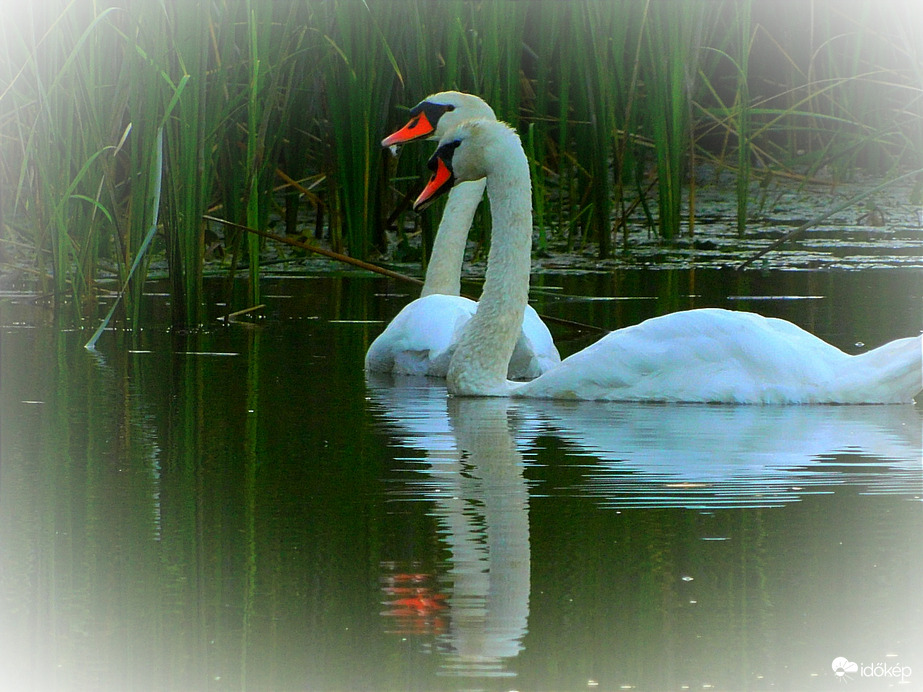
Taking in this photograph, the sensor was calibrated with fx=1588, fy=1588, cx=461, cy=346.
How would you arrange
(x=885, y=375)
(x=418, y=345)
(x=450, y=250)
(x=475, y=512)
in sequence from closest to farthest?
(x=475, y=512), (x=885, y=375), (x=418, y=345), (x=450, y=250)

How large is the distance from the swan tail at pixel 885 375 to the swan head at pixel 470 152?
5.43 ft

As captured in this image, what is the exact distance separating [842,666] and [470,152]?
396 cm

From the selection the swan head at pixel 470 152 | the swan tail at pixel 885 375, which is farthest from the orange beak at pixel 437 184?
the swan tail at pixel 885 375

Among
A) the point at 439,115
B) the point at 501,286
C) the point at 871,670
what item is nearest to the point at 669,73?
the point at 439,115

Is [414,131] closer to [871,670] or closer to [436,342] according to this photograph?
[436,342]

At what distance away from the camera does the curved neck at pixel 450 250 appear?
7.63 metres

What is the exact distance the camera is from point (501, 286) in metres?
6.27

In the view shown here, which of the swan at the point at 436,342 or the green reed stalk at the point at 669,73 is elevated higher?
the green reed stalk at the point at 669,73

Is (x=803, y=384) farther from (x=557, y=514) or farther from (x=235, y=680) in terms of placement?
(x=235, y=680)

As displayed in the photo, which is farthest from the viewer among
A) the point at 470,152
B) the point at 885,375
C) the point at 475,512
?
the point at 470,152

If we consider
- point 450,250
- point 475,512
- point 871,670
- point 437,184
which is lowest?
point 871,670

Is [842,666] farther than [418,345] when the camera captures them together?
No

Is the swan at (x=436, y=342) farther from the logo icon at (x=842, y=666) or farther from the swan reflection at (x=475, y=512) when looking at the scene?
the logo icon at (x=842, y=666)

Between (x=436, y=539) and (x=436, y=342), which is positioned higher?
(x=436, y=342)
